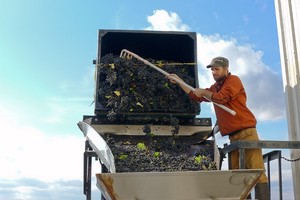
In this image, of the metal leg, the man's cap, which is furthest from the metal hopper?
the man's cap

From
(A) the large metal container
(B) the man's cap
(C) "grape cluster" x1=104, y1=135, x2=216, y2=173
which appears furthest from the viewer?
(A) the large metal container

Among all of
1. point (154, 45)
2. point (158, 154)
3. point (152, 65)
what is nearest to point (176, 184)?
point (158, 154)

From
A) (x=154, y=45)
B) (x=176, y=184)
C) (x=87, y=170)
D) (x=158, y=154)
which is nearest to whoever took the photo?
(x=176, y=184)

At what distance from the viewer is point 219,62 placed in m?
4.77

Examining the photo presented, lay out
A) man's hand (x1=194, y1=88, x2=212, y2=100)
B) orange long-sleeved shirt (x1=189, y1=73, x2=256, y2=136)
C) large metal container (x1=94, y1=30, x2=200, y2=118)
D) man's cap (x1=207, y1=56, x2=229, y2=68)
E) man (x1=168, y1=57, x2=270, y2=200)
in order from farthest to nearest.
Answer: large metal container (x1=94, y1=30, x2=200, y2=118)
man's cap (x1=207, y1=56, x2=229, y2=68)
man's hand (x1=194, y1=88, x2=212, y2=100)
orange long-sleeved shirt (x1=189, y1=73, x2=256, y2=136)
man (x1=168, y1=57, x2=270, y2=200)

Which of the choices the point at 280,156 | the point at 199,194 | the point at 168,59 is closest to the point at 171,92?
the point at 168,59

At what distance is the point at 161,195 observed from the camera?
3492 millimetres

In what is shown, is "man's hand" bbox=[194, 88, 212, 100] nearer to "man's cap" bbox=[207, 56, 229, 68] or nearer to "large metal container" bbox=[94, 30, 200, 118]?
"man's cap" bbox=[207, 56, 229, 68]

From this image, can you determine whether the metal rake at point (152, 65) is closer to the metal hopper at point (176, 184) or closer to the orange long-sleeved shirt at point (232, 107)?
the orange long-sleeved shirt at point (232, 107)

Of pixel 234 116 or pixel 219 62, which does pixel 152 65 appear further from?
pixel 234 116

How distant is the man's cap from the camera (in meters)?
4.77

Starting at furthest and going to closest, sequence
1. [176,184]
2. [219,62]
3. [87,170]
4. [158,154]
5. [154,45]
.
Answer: [154,45]
[219,62]
[87,170]
[158,154]
[176,184]

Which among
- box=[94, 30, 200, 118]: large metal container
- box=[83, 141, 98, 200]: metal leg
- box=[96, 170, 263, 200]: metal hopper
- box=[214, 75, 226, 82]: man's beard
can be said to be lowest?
box=[96, 170, 263, 200]: metal hopper

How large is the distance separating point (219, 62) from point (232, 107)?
563 mm
